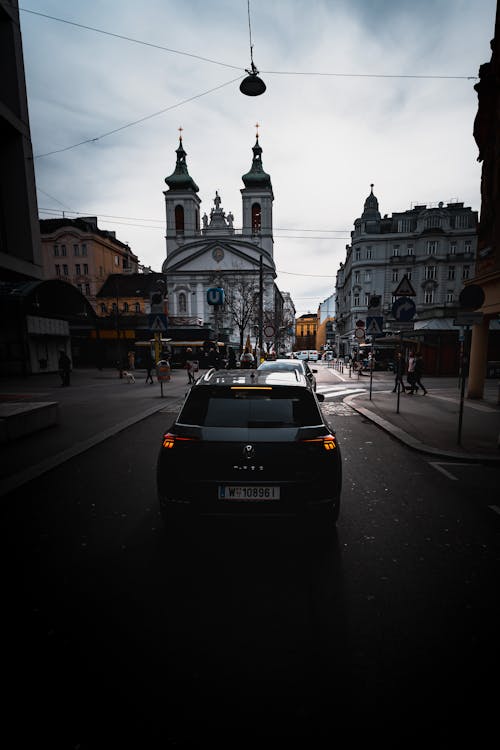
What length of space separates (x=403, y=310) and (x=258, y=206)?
3081 inches

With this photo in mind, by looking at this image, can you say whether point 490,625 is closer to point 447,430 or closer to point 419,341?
point 447,430

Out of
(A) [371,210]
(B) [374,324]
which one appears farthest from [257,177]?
(B) [374,324]

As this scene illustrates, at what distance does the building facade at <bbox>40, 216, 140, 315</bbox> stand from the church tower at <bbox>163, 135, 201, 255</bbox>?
17.8m

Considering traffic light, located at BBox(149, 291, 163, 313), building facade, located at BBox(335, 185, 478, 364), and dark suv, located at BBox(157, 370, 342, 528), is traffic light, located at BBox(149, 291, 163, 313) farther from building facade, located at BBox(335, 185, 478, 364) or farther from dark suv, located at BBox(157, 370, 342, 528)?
building facade, located at BBox(335, 185, 478, 364)

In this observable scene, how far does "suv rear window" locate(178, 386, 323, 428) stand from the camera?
3.44 metres

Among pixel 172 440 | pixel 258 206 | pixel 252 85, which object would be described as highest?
pixel 258 206

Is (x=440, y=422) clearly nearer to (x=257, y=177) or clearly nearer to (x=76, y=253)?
(x=76, y=253)

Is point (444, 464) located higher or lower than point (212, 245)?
lower

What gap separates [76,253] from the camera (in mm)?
63906

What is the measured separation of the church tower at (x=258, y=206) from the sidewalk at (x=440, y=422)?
7052cm

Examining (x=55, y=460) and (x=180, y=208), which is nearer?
(x=55, y=460)

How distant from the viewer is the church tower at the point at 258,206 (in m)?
77.8

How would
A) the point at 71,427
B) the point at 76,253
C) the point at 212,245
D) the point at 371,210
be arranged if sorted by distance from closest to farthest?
the point at 71,427
the point at 76,253
the point at 371,210
the point at 212,245

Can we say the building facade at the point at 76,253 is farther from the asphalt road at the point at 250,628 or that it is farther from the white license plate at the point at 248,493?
the white license plate at the point at 248,493
